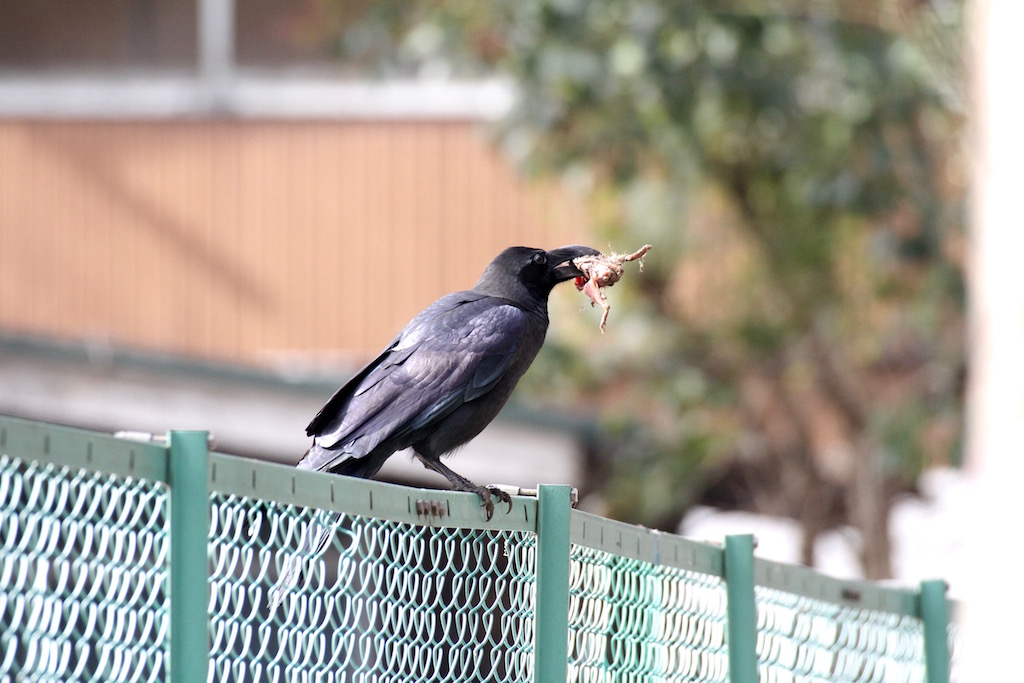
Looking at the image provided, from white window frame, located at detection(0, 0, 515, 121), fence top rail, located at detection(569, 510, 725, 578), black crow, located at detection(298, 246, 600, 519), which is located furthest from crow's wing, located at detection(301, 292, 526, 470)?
white window frame, located at detection(0, 0, 515, 121)

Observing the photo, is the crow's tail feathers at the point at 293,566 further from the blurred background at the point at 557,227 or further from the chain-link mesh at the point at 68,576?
the blurred background at the point at 557,227

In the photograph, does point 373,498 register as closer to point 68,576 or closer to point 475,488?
point 68,576

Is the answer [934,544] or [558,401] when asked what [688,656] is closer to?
[558,401]

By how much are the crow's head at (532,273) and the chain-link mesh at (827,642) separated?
101 centimetres

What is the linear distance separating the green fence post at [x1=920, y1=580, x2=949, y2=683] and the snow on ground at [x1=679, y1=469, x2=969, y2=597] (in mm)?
4910


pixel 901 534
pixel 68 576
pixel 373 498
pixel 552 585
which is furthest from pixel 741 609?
pixel 901 534

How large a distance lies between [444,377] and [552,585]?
1.04m

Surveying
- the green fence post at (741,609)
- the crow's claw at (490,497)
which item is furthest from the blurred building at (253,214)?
the crow's claw at (490,497)

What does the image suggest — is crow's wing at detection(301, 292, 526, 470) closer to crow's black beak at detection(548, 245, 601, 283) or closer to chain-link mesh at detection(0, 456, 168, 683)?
crow's black beak at detection(548, 245, 601, 283)

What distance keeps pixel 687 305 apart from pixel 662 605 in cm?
614

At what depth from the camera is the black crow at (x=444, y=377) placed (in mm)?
3115

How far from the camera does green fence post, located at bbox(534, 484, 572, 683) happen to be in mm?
2359

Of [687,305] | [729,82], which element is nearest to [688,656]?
[729,82]

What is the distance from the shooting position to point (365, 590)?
207 cm
